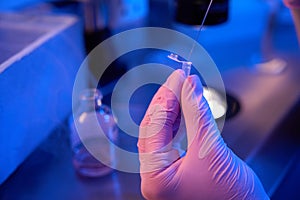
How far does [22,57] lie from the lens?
2.08ft

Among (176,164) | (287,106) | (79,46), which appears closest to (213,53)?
(287,106)

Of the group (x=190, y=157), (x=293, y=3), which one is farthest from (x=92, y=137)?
(x=293, y=3)

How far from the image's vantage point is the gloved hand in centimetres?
50

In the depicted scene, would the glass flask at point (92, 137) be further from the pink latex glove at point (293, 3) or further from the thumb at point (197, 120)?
the pink latex glove at point (293, 3)

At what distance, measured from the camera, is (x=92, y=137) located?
2.28 feet

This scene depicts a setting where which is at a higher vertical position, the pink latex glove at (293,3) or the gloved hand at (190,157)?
the pink latex glove at (293,3)

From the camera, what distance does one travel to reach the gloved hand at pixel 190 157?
0.50m

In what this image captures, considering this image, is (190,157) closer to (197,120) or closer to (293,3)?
(197,120)

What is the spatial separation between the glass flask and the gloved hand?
0.59 ft

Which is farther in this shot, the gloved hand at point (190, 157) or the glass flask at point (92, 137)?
the glass flask at point (92, 137)

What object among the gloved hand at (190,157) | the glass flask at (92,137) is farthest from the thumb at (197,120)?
the glass flask at (92,137)

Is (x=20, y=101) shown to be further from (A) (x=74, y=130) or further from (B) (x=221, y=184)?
(B) (x=221, y=184)

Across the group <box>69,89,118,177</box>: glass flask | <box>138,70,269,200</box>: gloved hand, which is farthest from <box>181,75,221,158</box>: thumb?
<box>69,89,118,177</box>: glass flask

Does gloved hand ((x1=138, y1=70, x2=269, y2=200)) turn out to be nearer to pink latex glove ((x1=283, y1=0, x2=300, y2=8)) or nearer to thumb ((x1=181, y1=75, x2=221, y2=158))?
thumb ((x1=181, y1=75, x2=221, y2=158))
